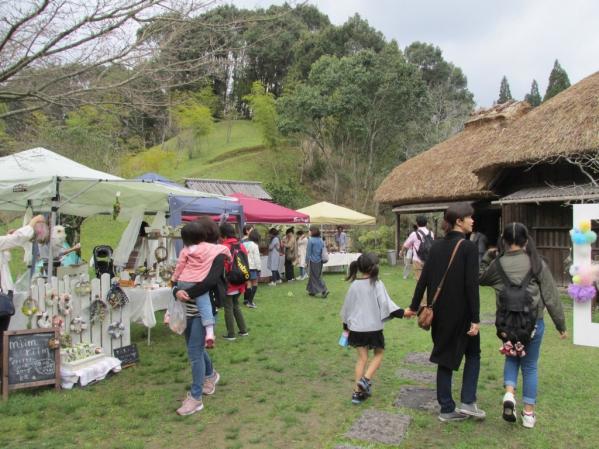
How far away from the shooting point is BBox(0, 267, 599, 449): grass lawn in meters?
3.62

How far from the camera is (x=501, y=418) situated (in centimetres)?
397

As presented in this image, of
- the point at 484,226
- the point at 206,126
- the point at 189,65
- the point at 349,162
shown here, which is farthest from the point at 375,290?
the point at 206,126

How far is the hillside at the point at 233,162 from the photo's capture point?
34.9 m

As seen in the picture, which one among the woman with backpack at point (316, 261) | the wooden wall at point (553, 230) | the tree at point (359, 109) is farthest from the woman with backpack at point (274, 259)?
the tree at point (359, 109)

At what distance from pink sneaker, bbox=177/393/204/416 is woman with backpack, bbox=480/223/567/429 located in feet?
8.13

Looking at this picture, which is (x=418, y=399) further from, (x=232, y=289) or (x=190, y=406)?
(x=232, y=289)

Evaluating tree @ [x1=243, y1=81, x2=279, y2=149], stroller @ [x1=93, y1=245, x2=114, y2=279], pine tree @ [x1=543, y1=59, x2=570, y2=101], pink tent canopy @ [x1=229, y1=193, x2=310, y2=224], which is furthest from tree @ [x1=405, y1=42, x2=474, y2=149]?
stroller @ [x1=93, y1=245, x2=114, y2=279]

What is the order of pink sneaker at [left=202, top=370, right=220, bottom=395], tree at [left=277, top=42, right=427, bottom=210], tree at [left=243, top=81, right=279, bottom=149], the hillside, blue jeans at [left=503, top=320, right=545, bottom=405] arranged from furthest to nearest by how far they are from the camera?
the hillside, tree at [left=243, top=81, right=279, bottom=149], tree at [left=277, top=42, right=427, bottom=210], pink sneaker at [left=202, top=370, right=220, bottom=395], blue jeans at [left=503, top=320, right=545, bottom=405]

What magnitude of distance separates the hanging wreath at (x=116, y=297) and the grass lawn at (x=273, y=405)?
756mm

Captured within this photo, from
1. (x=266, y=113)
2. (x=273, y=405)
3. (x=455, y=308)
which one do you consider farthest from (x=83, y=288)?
(x=266, y=113)

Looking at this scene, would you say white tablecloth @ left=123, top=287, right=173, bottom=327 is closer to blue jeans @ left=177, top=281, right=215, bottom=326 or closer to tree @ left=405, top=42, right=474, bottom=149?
blue jeans @ left=177, top=281, right=215, bottom=326

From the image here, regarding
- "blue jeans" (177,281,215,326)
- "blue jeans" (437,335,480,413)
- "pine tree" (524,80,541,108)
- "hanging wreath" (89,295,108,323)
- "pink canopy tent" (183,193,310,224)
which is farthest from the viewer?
"pine tree" (524,80,541,108)

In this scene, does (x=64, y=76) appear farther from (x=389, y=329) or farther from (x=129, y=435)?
(x=389, y=329)

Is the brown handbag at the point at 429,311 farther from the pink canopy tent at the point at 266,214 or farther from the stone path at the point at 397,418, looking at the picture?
the pink canopy tent at the point at 266,214
